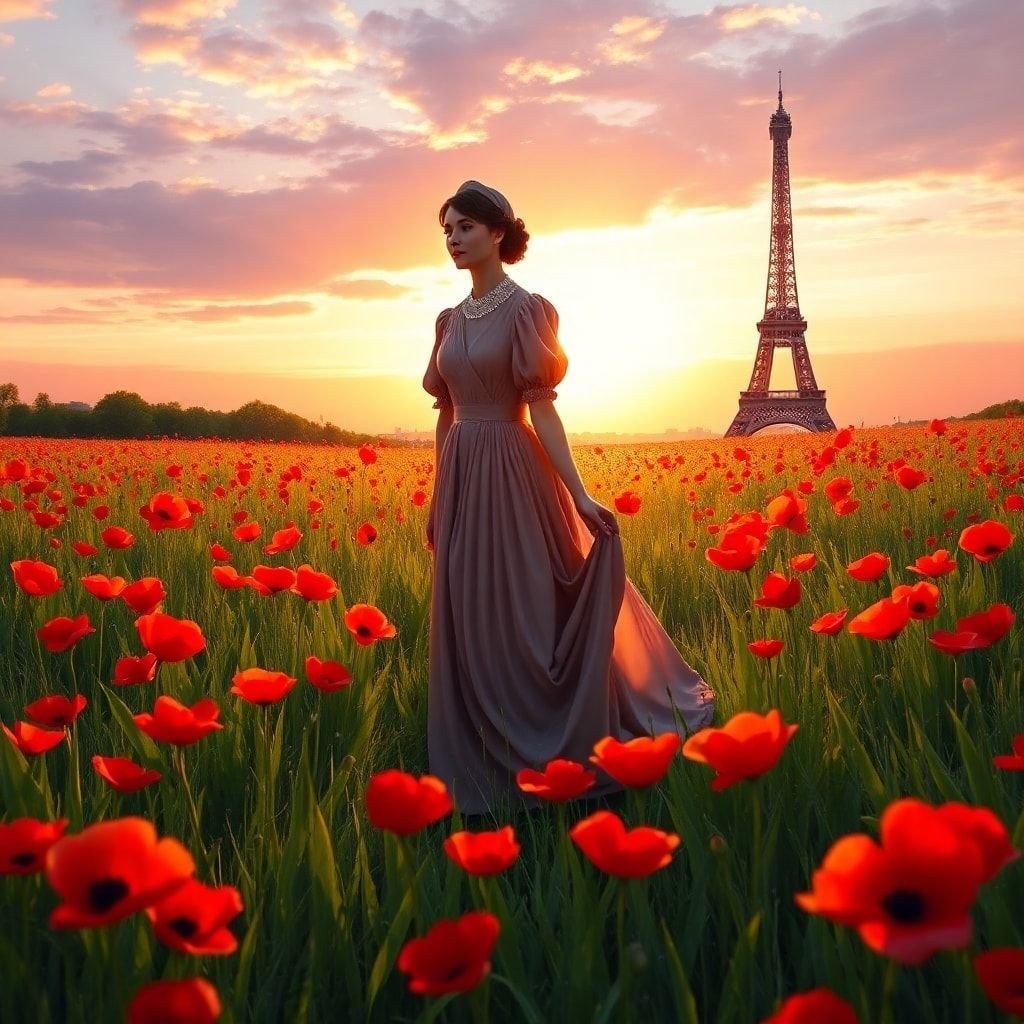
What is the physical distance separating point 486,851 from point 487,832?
0.06 metres

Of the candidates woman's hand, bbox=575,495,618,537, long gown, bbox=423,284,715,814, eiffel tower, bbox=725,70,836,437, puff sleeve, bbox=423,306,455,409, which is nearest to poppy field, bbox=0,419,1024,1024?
long gown, bbox=423,284,715,814

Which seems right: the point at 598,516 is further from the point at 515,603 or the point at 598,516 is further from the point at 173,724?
the point at 173,724

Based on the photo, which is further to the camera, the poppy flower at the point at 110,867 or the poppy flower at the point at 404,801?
the poppy flower at the point at 404,801

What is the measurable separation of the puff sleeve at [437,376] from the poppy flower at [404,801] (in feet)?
8.32

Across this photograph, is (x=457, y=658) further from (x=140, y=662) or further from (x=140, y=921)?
(x=140, y=921)

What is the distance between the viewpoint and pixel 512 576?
328 centimetres

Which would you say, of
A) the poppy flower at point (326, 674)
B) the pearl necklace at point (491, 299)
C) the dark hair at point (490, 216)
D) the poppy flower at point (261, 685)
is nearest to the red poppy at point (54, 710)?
the poppy flower at point (261, 685)

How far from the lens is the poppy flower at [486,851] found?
1.20 metres

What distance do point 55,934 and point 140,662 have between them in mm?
694

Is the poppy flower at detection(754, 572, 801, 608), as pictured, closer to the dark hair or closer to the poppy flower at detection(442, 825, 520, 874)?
the poppy flower at detection(442, 825, 520, 874)

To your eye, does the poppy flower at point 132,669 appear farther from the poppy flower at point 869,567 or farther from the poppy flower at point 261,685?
the poppy flower at point 869,567

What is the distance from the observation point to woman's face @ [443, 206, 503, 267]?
11.0 ft

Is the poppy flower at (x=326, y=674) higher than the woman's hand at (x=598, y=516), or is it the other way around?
the woman's hand at (x=598, y=516)

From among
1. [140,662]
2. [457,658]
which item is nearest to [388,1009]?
[140,662]
